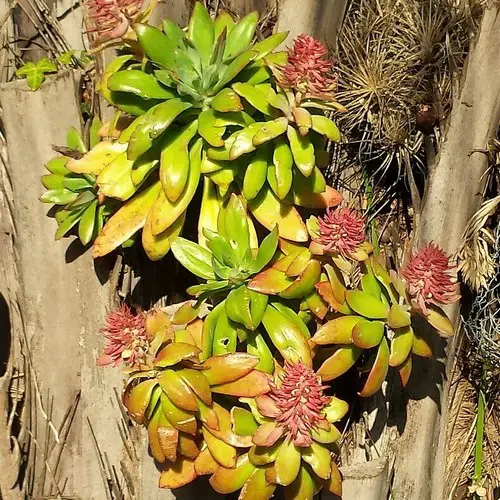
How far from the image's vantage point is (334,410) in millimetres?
1333

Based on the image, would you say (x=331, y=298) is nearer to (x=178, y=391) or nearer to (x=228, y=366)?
(x=228, y=366)

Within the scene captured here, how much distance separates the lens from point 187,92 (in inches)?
51.9

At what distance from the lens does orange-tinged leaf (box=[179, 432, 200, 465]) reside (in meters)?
1.35

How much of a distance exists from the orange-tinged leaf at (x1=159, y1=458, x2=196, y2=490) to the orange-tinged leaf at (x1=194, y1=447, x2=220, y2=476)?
20 millimetres

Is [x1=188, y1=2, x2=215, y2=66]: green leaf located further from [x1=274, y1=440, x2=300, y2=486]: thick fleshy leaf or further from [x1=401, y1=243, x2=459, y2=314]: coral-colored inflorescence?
[x1=274, y1=440, x2=300, y2=486]: thick fleshy leaf

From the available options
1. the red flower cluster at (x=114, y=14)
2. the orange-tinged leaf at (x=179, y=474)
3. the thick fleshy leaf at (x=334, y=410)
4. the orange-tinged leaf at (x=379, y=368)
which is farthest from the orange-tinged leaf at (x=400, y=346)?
the red flower cluster at (x=114, y=14)

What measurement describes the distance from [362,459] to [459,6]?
1026 mm

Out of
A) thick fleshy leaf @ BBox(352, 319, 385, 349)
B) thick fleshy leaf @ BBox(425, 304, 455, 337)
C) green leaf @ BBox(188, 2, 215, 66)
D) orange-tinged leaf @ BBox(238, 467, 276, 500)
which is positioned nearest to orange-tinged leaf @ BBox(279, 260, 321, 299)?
thick fleshy leaf @ BBox(352, 319, 385, 349)

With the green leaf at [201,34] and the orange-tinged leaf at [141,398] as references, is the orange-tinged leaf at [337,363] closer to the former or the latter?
the orange-tinged leaf at [141,398]

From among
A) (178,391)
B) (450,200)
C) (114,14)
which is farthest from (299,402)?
(114,14)

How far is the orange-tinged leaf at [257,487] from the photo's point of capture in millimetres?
1345

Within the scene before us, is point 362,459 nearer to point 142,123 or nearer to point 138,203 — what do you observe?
point 138,203

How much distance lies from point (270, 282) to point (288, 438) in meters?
0.28

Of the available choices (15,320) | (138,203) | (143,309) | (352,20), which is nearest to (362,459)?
(143,309)
